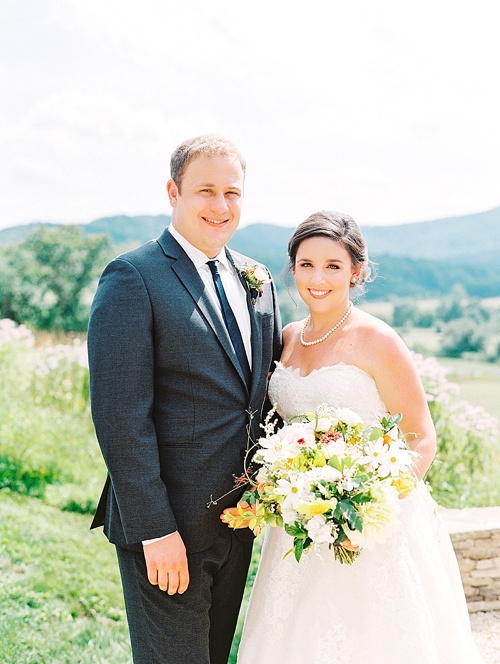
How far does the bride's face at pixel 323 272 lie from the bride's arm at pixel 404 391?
0.29 m

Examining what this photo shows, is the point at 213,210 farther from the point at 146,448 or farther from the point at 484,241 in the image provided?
the point at 484,241

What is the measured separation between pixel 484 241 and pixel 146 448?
40.2ft

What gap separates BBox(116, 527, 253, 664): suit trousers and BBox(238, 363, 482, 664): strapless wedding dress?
0.31m

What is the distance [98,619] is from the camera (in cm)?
Answer: 459

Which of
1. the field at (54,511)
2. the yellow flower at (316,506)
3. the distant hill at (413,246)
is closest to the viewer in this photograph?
the yellow flower at (316,506)

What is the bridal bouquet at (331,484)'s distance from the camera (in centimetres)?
239

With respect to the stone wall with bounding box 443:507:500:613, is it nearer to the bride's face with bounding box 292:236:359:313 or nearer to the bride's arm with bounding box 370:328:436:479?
the bride's arm with bounding box 370:328:436:479

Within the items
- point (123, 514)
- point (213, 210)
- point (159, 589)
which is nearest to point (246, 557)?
point (159, 589)

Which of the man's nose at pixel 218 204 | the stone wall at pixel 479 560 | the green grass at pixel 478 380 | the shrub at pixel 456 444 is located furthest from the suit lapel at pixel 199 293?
the green grass at pixel 478 380

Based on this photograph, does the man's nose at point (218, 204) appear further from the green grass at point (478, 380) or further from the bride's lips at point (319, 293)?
the green grass at point (478, 380)

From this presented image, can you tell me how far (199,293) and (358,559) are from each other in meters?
1.27

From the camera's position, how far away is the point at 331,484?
241 centimetres

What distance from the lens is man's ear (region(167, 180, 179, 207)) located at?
288 centimetres

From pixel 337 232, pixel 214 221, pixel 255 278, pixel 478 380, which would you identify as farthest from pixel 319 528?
pixel 478 380
